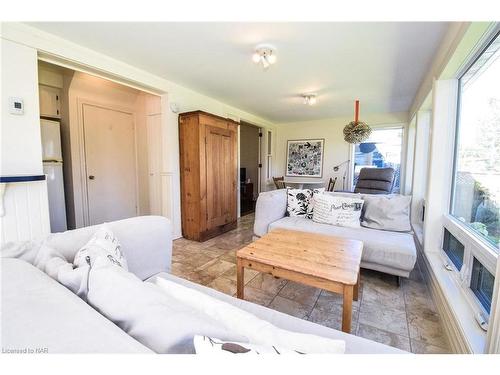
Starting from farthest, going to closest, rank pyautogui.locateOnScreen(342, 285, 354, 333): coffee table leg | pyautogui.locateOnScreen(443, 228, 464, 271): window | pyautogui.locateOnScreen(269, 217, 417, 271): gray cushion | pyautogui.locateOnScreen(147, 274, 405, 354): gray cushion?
pyautogui.locateOnScreen(269, 217, 417, 271): gray cushion
pyautogui.locateOnScreen(443, 228, 464, 271): window
pyautogui.locateOnScreen(342, 285, 354, 333): coffee table leg
pyautogui.locateOnScreen(147, 274, 405, 354): gray cushion

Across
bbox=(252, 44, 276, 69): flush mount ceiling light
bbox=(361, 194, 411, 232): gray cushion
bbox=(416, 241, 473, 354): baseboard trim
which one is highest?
bbox=(252, 44, 276, 69): flush mount ceiling light

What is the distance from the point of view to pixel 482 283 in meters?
1.39

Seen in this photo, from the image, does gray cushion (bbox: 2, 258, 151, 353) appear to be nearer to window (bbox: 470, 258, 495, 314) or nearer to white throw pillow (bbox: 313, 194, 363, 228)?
window (bbox: 470, 258, 495, 314)

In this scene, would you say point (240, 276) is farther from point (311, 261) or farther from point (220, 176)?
point (220, 176)

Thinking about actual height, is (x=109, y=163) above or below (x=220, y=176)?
above

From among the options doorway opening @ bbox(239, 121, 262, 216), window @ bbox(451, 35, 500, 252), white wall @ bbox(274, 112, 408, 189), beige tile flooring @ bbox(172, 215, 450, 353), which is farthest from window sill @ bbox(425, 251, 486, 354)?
doorway opening @ bbox(239, 121, 262, 216)

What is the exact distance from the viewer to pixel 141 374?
0.44 metres

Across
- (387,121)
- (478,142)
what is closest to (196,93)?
(478,142)

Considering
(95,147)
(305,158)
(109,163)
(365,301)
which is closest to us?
(365,301)

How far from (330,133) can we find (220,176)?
124 inches

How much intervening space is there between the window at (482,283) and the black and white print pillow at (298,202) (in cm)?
157

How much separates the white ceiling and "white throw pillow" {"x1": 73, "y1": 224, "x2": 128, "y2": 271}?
5.49 feet

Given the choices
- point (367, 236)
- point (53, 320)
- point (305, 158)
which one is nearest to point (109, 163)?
point (53, 320)

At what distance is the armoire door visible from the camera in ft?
10.6
